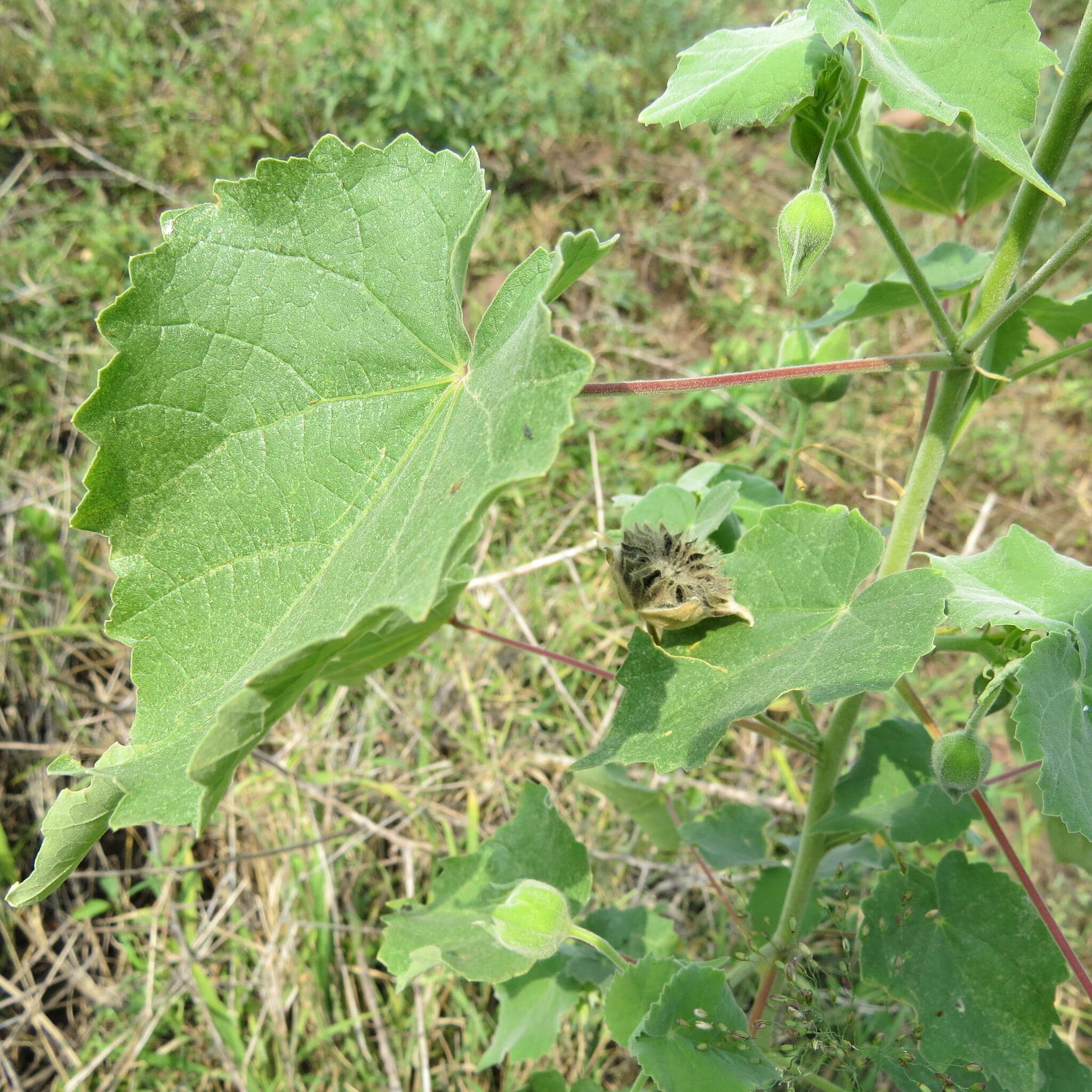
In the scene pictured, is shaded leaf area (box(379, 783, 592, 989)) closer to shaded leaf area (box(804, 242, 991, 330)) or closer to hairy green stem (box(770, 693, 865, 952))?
hairy green stem (box(770, 693, 865, 952))

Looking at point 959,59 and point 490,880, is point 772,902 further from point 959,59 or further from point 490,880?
point 959,59

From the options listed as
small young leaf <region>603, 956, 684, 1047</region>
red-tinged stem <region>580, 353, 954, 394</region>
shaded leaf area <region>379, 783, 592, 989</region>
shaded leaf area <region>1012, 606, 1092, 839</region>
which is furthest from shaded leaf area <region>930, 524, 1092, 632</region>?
shaded leaf area <region>379, 783, 592, 989</region>

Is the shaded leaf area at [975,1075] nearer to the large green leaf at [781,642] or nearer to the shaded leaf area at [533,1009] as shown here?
the shaded leaf area at [533,1009]

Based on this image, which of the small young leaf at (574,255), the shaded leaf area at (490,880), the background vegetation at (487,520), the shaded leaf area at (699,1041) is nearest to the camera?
the small young leaf at (574,255)

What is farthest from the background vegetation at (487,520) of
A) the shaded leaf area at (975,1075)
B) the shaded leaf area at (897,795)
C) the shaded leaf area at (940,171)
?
the shaded leaf area at (940,171)

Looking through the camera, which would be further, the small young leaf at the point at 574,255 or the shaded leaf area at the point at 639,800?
the shaded leaf area at the point at 639,800

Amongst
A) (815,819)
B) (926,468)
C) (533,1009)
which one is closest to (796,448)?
(926,468)
